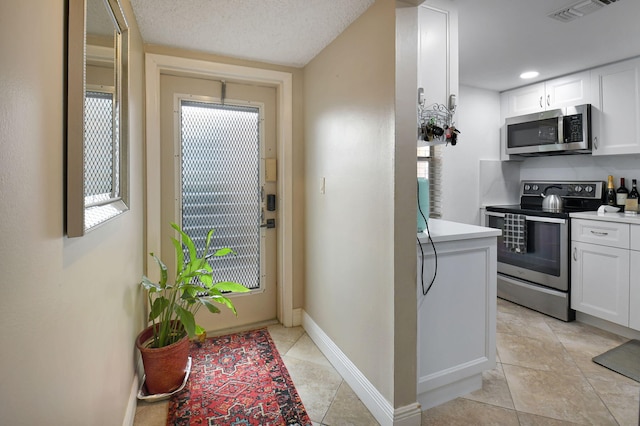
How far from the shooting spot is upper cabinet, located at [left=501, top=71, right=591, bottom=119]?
3.02 meters

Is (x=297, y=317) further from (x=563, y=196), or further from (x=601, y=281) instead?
(x=563, y=196)

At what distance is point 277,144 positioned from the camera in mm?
2760

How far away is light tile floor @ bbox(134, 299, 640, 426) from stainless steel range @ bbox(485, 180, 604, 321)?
0.48 meters

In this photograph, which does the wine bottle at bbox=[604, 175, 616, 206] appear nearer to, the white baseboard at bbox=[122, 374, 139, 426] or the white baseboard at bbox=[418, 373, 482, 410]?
the white baseboard at bbox=[418, 373, 482, 410]

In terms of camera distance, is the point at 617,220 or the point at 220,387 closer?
the point at 220,387

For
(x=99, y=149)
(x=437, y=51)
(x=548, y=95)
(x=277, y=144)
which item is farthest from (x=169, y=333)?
(x=548, y=95)

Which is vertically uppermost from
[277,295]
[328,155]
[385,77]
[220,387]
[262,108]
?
[262,108]

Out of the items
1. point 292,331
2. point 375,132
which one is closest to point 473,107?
point 375,132

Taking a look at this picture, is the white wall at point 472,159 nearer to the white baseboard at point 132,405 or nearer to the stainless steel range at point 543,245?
the stainless steel range at point 543,245

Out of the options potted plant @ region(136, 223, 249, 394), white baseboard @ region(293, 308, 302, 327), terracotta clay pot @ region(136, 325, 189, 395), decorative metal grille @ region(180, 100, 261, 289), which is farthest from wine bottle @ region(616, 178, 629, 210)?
terracotta clay pot @ region(136, 325, 189, 395)

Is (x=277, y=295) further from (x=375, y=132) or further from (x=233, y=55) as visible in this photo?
(x=233, y=55)

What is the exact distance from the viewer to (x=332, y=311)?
2.24m

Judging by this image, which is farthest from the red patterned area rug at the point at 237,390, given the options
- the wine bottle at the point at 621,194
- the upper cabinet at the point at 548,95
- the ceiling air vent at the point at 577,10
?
the upper cabinet at the point at 548,95

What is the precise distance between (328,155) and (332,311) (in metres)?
1.08
